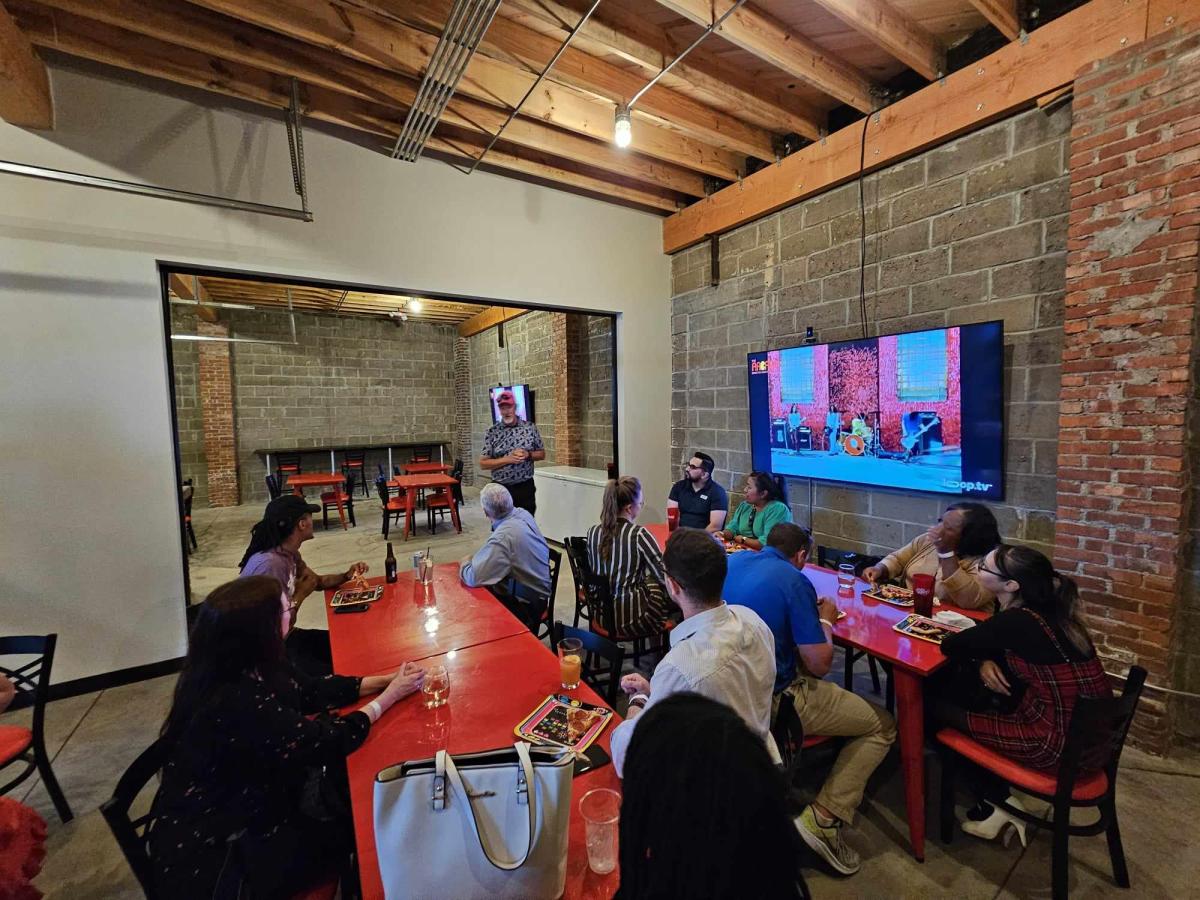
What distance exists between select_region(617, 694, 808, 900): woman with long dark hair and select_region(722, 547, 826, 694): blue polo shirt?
1.17 m

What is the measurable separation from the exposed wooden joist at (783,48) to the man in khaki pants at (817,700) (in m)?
2.61

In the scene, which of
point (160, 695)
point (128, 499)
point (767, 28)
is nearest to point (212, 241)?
point (128, 499)

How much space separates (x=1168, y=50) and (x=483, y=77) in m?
3.36

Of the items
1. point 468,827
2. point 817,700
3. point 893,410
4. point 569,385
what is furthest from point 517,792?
point 569,385

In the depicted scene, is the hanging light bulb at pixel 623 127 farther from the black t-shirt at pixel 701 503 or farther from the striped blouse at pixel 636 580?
the black t-shirt at pixel 701 503

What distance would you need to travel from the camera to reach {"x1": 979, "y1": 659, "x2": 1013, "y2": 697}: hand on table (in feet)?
5.61

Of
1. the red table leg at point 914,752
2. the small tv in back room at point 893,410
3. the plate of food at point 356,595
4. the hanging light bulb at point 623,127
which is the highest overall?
the hanging light bulb at point 623,127

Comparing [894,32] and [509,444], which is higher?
[894,32]

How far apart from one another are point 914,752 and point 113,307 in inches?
185

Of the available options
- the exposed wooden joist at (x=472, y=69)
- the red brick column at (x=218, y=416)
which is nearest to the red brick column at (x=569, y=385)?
the exposed wooden joist at (x=472, y=69)

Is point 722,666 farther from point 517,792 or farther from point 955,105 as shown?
point 955,105

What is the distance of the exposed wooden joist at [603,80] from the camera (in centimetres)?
263

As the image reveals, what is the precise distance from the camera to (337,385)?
32.5ft

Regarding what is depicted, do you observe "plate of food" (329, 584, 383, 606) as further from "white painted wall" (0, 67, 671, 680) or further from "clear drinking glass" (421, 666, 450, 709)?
"white painted wall" (0, 67, 671, 680)
